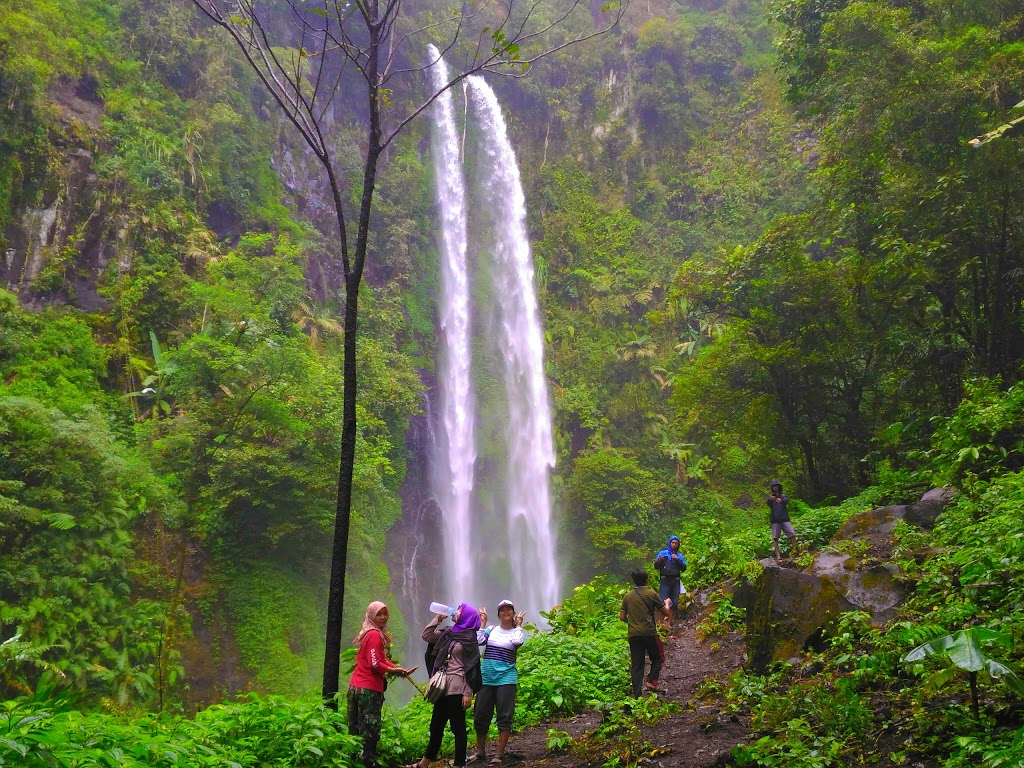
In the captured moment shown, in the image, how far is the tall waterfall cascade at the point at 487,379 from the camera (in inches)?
908

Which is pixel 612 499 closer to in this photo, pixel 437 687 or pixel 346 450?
pixel 346 450

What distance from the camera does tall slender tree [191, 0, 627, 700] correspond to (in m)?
5.59

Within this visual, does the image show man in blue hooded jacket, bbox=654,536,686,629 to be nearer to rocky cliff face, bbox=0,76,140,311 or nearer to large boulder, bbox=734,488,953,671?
large boulder, bbox=734,488,953,671

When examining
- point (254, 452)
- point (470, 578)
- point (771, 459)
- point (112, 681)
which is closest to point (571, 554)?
point (470, 578)

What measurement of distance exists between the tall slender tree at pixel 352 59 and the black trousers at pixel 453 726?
88 cm

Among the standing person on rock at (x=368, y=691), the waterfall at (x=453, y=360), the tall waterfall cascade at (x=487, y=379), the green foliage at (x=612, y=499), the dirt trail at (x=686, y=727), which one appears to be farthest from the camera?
the tall waterfall cascade at (x=487, y=379)

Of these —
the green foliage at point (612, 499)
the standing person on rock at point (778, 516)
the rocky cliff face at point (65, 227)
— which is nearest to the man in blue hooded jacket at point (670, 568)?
the standing person on rock at point (778, 516)

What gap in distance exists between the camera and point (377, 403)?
2044 cm

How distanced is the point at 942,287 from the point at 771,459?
594 centimetres

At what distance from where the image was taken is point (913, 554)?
21.0 ft

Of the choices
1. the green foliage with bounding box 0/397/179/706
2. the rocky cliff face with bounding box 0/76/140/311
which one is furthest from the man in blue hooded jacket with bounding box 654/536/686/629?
the rocky cliff face with bounding box 0/76/140/311

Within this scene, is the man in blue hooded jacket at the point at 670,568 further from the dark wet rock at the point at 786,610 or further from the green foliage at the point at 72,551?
the green foliage at the point at 72,551

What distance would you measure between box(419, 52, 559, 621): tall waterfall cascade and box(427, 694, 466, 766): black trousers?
16.8 metres

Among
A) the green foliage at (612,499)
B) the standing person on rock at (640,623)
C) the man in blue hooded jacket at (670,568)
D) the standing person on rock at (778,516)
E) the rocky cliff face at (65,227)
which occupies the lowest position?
the standing person on rock at (640,623)
